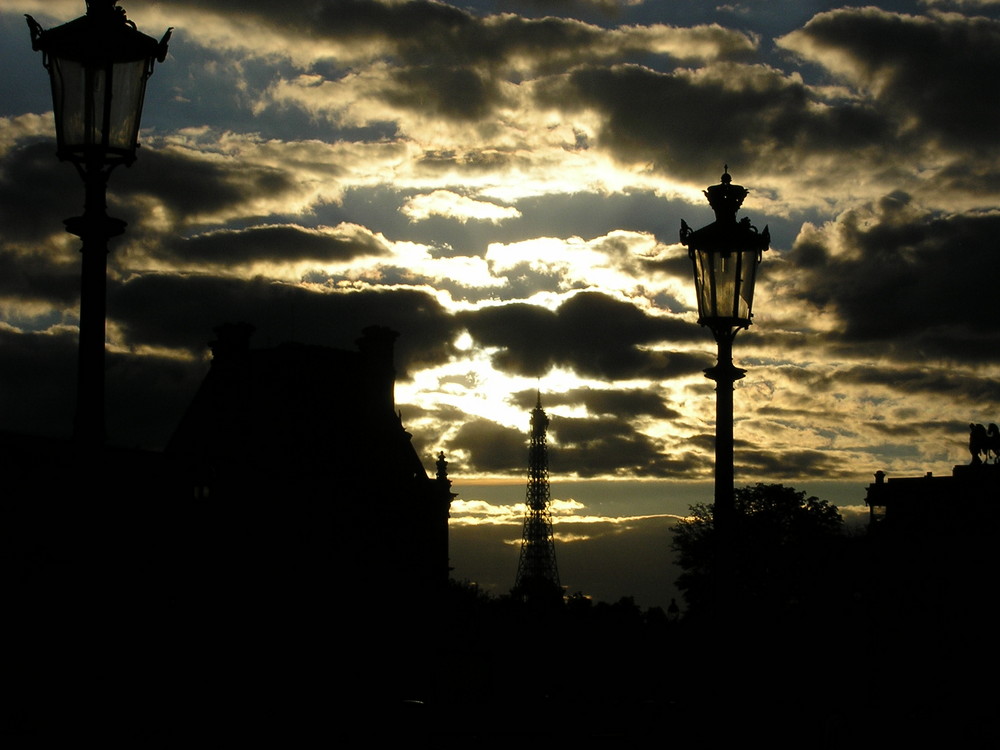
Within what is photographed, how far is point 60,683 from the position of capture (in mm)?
8289

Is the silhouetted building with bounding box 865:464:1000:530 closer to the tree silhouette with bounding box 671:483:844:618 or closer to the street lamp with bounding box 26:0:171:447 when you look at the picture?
the tree silhouette with bounding box 671:483:844:618

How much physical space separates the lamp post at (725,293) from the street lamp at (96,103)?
5780mm

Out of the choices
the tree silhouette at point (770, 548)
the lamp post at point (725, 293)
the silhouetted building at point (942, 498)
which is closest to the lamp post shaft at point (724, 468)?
the lamp post at point (725, 293)

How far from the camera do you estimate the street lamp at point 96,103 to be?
9.17m

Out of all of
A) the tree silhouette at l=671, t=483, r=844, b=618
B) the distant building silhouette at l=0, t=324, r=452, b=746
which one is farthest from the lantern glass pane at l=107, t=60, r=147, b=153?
the tree silhouette at l=671, t=483, r=844, b=618

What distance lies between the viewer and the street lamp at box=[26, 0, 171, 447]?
9.17 m

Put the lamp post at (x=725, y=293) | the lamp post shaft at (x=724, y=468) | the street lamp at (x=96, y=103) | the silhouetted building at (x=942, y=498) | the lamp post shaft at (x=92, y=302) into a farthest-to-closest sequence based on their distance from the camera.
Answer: the silhouetted building at (x=942, y=498)
the lamp post at (x=725, y=293)
the lamp post shaft at (x=724, y=468)
the street lamp at (x=96, y=103)
the lamp post shaft at (x=92, y=302)

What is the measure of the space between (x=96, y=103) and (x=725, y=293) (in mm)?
6300

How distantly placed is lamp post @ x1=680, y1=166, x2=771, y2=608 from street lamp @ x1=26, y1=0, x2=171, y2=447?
578 cm

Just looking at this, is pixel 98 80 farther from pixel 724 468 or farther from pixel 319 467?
pixel 319 467

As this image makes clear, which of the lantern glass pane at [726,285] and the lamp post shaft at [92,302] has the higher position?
the lantern glass pane at [726,285]

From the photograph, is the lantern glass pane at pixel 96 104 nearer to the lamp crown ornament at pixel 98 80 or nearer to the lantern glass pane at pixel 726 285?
the lamp crown ornament at pixel 98 80

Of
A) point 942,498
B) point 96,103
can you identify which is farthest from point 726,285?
point 942,498

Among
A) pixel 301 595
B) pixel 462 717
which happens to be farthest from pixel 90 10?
pixel 301 595
